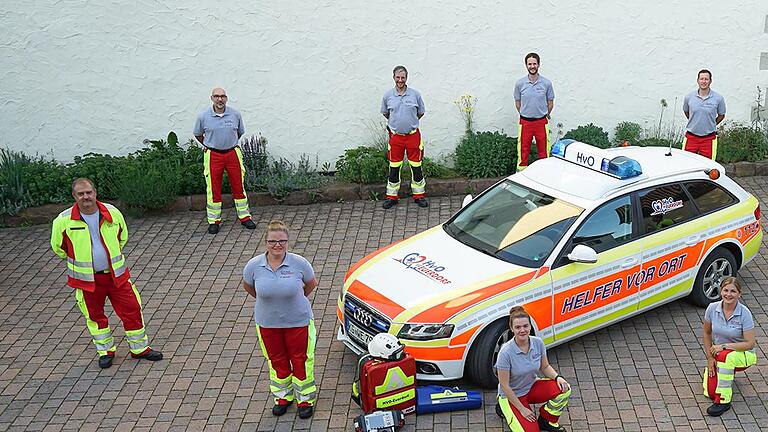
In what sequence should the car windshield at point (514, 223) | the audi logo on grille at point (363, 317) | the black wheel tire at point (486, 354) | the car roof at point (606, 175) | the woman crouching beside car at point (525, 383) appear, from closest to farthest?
the woman crouching beside car at point (525, 383) → the black wheel tire at point (486, 354) → the audi logo on grille at point (363, 317) → the car windshield at point (514, 223) → the car roof at point (606, 175)

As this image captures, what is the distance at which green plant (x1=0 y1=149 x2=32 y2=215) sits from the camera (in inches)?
503

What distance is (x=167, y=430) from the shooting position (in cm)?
771

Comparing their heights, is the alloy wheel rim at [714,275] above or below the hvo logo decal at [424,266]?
below

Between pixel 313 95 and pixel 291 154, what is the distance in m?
0.93

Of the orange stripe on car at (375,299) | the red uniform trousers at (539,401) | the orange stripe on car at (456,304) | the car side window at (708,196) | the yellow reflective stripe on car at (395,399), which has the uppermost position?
the car side window at (708,196)

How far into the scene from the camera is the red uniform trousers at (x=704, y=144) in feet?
40.0

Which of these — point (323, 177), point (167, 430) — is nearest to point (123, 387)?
point (167, 430)

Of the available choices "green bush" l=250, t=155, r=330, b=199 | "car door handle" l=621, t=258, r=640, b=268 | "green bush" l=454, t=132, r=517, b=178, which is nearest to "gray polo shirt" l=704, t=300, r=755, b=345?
"car door handle" l=621, t=258, r=640, b=268

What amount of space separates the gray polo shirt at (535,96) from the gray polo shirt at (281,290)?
627 centimetres

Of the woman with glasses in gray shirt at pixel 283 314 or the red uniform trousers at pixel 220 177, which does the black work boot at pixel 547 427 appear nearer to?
the woman with glasses in gray shirt at pixel 283 314

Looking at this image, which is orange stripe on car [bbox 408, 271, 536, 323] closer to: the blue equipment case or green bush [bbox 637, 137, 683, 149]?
the blue equipment case

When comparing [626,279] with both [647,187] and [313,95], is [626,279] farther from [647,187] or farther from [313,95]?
[313,95]

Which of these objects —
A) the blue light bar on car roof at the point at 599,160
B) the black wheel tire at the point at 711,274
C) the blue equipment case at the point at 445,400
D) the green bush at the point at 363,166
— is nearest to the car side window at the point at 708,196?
the black wheel tire at the point at 711,274

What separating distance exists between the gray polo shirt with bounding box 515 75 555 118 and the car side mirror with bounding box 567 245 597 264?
501 centimetres
